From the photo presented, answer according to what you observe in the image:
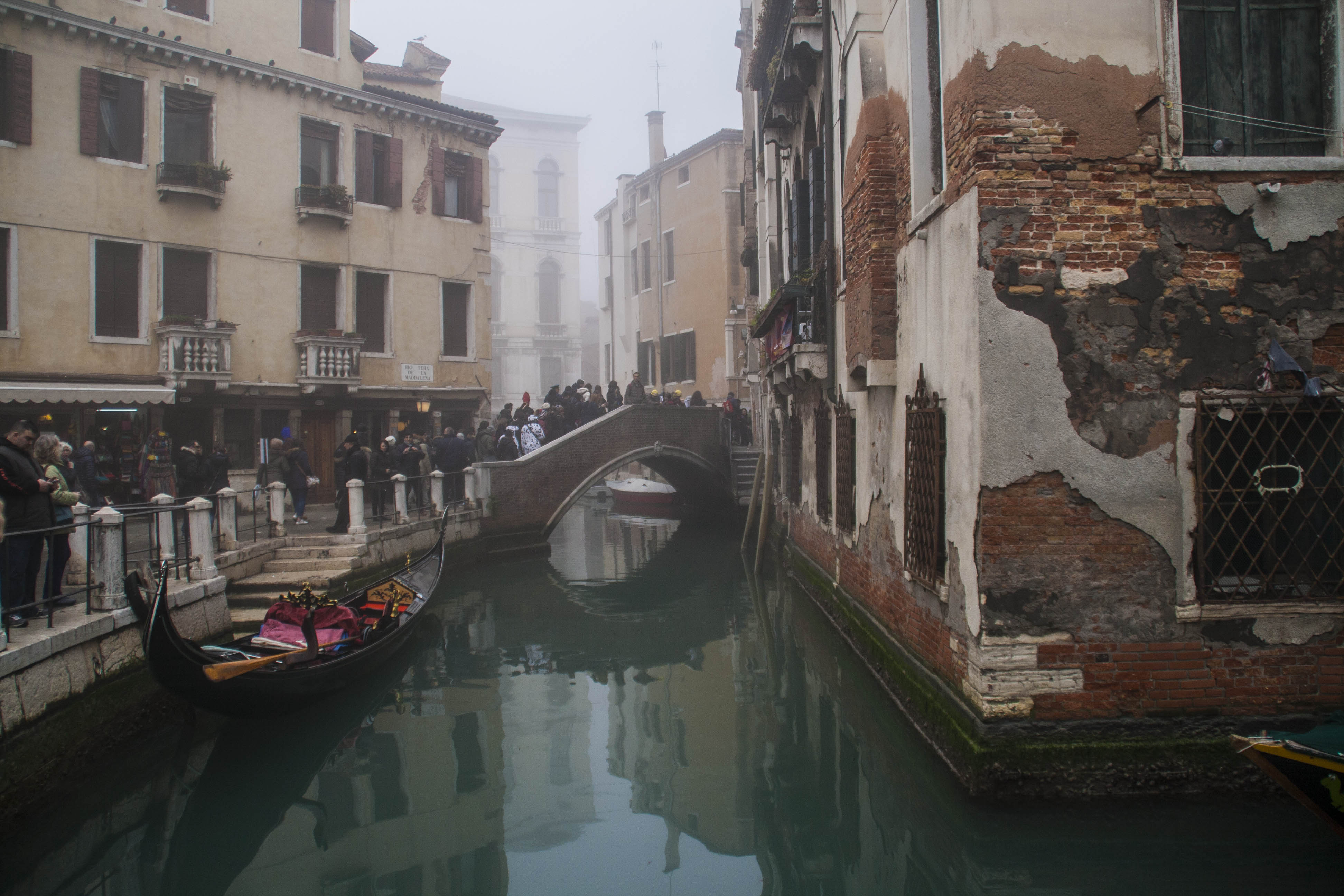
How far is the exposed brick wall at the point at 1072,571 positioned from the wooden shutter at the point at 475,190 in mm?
13067

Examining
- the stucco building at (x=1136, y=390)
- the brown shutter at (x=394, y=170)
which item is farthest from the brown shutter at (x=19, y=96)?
the stucco building at (x=1136, y=390)

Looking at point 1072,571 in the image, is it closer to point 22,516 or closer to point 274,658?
point 274,658

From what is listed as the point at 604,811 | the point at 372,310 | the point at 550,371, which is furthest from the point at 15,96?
the point at 550,371

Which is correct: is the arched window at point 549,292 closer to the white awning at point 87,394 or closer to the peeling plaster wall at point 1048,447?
the white awning at point 87,394

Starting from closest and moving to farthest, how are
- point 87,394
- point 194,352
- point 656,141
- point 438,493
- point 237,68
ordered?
point 87,394 → point 194,352 → point 438,493 → point 237,68 → point 656,141

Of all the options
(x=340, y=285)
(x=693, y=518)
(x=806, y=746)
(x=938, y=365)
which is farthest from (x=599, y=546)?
(x=938, y=365)

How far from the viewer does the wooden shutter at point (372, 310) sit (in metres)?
14.8

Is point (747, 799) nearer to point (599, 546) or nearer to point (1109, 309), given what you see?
point (1109, 309)

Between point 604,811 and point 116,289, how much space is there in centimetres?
1030

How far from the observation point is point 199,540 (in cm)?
764

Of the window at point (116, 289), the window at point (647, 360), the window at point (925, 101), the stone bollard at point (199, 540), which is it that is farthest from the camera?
the window at point (647, 360)

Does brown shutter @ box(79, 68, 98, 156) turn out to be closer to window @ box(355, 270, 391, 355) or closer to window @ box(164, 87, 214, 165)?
window @ box(164, 87, 214, 165)

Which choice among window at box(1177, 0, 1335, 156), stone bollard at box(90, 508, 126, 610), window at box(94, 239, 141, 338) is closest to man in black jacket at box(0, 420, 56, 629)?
stone bollard at box(90, 508, 126, 610)

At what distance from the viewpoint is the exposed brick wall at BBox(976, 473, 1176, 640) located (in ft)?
15.1
